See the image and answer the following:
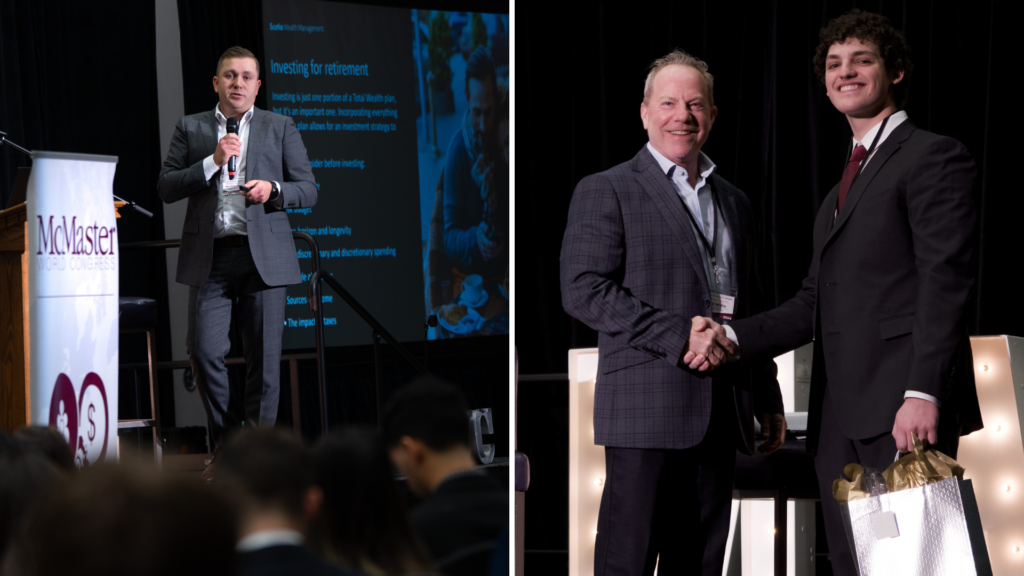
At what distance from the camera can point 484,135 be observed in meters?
2.73

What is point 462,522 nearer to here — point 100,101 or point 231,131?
point 231,131

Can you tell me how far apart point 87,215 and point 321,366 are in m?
0.96

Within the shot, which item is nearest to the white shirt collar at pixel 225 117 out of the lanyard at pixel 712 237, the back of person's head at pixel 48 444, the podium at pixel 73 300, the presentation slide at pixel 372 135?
the presentation slide at pixel 372 135

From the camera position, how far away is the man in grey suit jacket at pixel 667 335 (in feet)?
6.03

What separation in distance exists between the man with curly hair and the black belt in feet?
6.12

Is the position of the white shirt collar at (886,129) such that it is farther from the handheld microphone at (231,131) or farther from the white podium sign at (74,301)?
the handheld microphone at (231,131)

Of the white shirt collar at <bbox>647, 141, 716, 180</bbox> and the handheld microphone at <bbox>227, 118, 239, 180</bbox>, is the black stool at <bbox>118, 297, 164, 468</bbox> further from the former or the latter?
the white shirt collar at <bbox>647, 141, 716, 180</bbox>

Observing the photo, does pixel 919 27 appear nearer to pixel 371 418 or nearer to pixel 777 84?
pixel 777 84

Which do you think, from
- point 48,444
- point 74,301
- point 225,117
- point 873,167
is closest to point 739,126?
point 873,167

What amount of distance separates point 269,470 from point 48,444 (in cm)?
41

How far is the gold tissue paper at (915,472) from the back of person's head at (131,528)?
139 centimetres

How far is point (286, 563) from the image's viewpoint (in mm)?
642

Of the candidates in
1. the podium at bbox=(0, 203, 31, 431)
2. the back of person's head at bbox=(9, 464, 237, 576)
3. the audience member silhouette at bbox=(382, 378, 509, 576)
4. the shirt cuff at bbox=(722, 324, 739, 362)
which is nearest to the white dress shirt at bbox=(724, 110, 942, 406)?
the shirt cuff at bbox=(722, 324, 739, 362)

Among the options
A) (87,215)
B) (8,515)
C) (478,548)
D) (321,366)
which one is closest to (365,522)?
(478,548)
